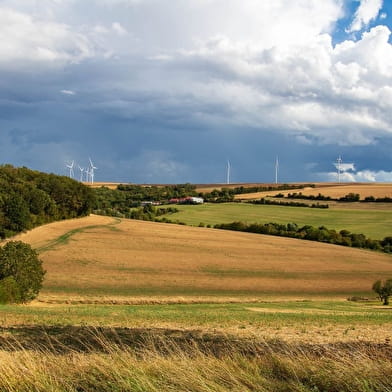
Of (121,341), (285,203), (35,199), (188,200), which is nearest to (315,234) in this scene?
(285,203)

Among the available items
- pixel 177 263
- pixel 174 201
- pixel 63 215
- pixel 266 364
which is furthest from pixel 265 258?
pixel 174 201

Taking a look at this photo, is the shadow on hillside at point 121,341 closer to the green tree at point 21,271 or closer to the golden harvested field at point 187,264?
the green tree at point 21,271

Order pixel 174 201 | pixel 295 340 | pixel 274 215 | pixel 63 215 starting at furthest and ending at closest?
1. pixel 174 201
2. pixel 274 215
3. pixel 63 215
4. pixel 295 340

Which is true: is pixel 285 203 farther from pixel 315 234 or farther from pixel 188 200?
pixel 315 234

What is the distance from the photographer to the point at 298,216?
114m

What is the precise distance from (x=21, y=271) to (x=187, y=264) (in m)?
25.5

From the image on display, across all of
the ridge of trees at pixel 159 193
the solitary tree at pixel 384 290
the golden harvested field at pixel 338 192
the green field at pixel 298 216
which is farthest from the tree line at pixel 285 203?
the solitary tree at pixel 384 290

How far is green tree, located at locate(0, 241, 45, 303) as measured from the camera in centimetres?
3750

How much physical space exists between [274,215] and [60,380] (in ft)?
364

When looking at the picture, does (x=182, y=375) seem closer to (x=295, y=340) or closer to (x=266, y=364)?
(x=266, y=364)

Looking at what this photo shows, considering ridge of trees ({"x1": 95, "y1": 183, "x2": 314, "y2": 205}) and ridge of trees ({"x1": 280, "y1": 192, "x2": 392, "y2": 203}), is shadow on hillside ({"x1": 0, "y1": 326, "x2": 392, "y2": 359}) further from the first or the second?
ridge of trees ({"x1": 280, "y1": 192, "x2": 392, "y2": 203})

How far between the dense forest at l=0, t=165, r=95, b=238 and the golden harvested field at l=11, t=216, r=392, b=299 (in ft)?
7.37

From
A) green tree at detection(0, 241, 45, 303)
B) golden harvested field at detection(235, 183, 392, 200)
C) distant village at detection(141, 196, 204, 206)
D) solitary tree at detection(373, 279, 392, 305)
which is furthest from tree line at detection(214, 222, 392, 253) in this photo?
green tree at detection(0, 241, 45, 303)

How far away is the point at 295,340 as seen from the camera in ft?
42.9
